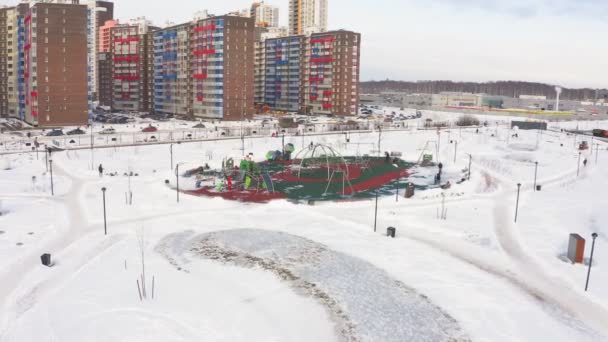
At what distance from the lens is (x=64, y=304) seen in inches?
858

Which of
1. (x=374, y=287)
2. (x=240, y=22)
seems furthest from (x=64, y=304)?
(x=240, y=22)

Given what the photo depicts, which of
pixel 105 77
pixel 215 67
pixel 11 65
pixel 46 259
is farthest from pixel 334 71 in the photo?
pixel 46 259

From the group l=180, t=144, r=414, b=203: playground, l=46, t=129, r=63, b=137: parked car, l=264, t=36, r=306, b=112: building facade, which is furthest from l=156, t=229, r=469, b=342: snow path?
l=264, t=36, r=306, b=112: building facade

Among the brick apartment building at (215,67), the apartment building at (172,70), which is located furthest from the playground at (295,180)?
the apartment building at (172,70)

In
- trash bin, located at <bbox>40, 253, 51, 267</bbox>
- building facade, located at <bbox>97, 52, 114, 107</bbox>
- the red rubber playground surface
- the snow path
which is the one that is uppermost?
building facade, located at <bbox>97, 52, 114, 107</bbox>

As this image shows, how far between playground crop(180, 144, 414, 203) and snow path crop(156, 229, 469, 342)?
1059 centimetres

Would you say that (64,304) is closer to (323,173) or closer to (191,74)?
(323,173)

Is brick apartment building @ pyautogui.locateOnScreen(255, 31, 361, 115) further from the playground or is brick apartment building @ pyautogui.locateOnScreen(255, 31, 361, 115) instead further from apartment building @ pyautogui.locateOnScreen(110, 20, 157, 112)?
the playground

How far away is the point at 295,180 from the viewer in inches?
1998

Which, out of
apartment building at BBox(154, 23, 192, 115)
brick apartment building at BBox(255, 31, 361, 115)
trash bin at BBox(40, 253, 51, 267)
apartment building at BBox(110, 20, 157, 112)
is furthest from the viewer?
apartment building at BBox(110, 20, 157, 112)

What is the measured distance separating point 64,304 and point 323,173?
118 ft

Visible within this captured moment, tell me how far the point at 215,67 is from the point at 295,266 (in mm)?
92521

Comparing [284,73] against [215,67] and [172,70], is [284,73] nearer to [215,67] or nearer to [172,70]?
[172,70]

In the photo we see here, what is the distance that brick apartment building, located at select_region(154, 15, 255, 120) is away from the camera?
113 m
